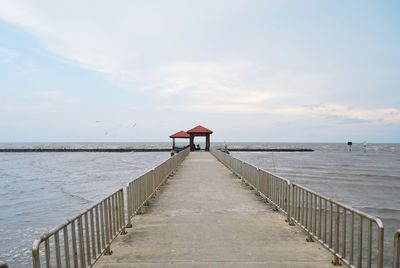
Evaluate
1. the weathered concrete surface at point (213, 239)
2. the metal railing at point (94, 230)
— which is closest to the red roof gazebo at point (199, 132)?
the weathered concrete surface at point (213, 239)

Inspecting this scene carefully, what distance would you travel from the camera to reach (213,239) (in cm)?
667

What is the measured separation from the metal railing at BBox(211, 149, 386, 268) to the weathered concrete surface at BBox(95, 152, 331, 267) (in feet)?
0.77

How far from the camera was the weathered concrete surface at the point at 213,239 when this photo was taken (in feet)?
18.2

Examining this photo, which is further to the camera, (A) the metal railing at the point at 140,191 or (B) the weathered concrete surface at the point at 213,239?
(A) the metal railing at the point at 140,191

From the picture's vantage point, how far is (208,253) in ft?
19.3

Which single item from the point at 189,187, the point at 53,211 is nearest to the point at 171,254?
the point at 189,187

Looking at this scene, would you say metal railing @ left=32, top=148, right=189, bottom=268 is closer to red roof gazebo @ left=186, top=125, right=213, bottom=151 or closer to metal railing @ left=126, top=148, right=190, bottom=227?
metal railing @ left=126, top=148, right=190, bottom=227

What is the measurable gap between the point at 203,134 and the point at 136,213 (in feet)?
120

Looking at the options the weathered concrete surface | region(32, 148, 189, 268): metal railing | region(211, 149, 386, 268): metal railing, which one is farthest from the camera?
the weathered concrete surface

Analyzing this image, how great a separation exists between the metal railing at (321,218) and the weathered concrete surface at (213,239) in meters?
0.24

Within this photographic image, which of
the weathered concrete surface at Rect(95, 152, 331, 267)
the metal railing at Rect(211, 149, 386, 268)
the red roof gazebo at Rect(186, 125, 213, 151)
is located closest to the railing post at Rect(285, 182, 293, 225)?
the metal railing at Rect(211, 149, 386, 268)

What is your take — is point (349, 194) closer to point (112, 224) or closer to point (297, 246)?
point (297, 246)

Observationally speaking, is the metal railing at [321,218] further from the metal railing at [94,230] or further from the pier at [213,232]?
the metal railing at [94,230]

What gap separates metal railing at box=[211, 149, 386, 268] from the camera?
479cm
